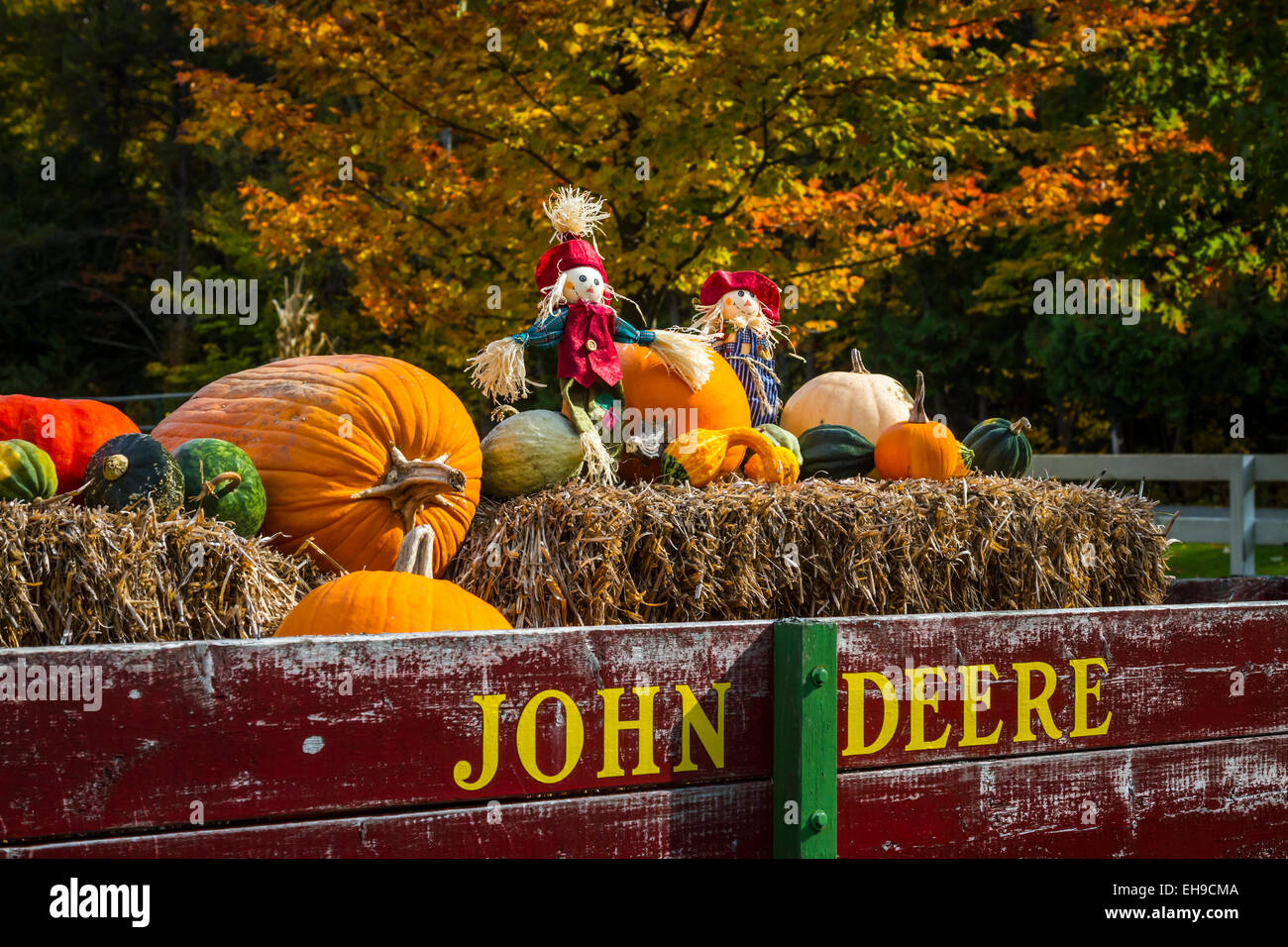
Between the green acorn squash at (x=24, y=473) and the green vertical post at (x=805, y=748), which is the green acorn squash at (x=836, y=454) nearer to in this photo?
the green vertical post at (x=805, y=748)

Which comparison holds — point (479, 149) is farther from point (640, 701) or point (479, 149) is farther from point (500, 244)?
point (640, 701)

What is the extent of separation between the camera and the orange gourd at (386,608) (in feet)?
7.67

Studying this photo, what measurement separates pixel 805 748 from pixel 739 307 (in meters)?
2.43

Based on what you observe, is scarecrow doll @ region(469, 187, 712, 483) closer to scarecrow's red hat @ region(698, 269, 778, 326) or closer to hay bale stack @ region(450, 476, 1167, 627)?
hay bale stack @ region(450, 476, 1167, 627)

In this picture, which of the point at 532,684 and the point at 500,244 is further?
the point at 500,244

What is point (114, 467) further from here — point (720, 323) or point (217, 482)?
point (720, 323)

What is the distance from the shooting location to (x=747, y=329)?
428cm

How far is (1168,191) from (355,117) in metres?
6.04

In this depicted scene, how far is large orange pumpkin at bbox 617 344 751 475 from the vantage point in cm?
374

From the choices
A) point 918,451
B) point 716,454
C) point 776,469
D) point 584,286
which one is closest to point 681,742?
point 716,454

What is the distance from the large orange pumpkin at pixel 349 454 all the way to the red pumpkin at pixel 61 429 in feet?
0.65

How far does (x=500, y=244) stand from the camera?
8516 mm

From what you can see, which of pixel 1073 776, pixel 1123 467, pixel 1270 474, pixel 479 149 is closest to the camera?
pixel 1073 776

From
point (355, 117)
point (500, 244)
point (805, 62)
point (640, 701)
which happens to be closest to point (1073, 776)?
point (640, 701)
